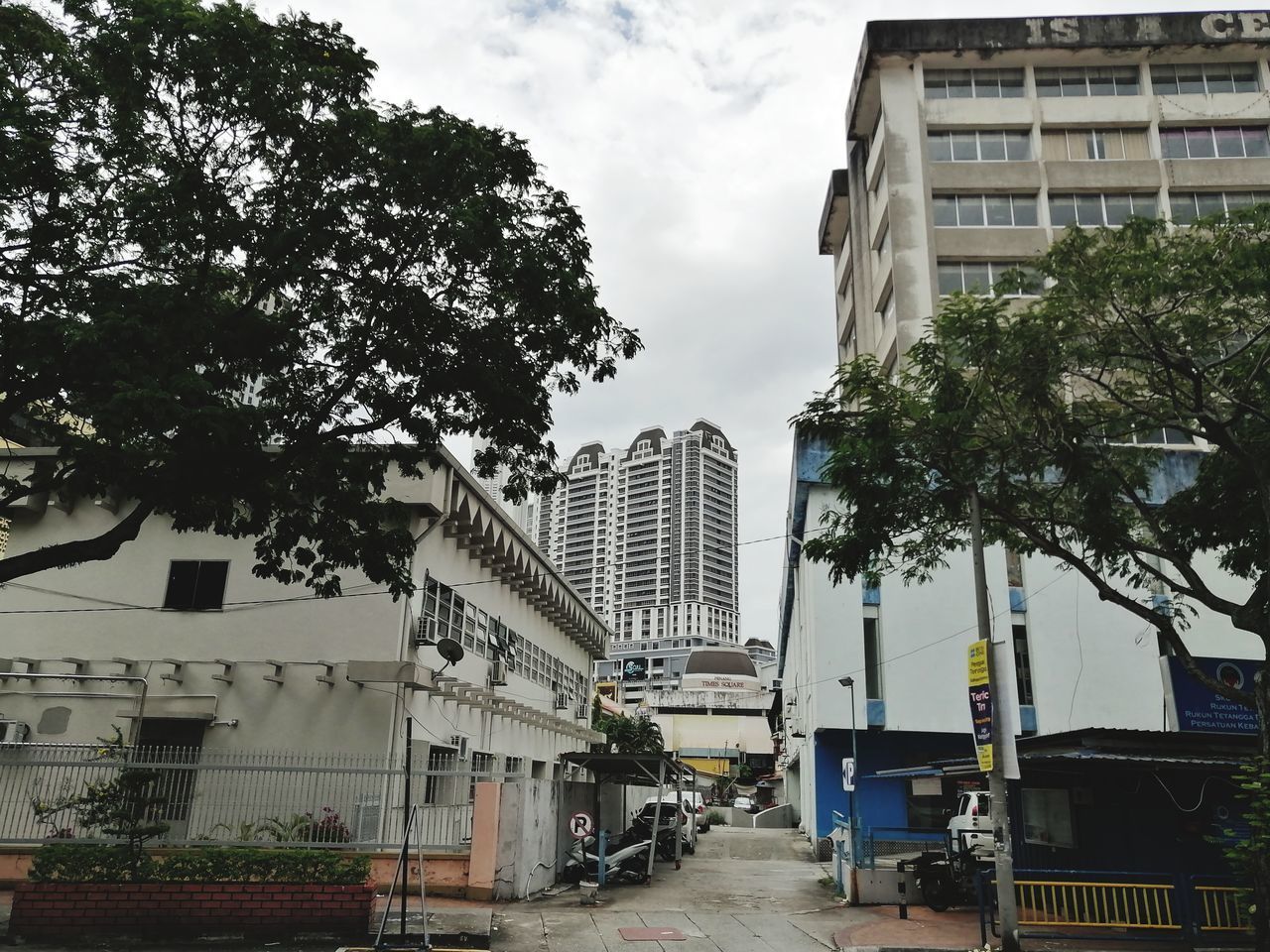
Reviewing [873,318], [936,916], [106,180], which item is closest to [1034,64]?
[873,318]

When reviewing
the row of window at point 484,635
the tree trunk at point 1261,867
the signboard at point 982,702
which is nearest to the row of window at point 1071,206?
the row of window at point 484,635

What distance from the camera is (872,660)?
28906mm

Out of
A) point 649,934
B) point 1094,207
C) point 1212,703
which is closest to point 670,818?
point 649,934


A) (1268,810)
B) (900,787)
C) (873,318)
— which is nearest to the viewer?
(1268,810)

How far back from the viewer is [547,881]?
1861cm

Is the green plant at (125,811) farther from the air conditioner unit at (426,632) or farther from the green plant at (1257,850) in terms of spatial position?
the green plant at (1257,850)

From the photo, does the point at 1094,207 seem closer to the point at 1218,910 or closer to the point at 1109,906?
the point at 1109,906

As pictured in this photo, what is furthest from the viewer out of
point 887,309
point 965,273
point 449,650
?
point 887,309

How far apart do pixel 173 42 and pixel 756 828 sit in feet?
153

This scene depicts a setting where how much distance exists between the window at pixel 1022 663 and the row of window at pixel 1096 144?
19.8 meters

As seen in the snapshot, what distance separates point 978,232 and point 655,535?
150 metres

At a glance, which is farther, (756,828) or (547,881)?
(756,828)

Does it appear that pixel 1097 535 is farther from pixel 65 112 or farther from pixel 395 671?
pixel 65 112

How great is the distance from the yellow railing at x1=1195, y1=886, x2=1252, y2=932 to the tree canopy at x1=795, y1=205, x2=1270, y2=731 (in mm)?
2856
